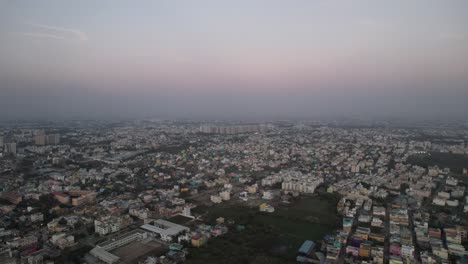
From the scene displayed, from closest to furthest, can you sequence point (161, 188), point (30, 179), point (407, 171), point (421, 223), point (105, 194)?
point (421, 223) → point (105, 194) → point (161, 188) → point (30, 179) → point (407, 171)

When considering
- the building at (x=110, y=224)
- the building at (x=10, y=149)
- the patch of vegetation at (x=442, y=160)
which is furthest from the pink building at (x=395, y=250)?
the building at (x=10, y=149)

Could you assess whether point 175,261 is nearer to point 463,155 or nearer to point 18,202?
point 18,202

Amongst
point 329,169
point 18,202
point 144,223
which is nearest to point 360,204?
point 329,169

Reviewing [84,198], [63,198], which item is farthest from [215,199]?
[63,198]

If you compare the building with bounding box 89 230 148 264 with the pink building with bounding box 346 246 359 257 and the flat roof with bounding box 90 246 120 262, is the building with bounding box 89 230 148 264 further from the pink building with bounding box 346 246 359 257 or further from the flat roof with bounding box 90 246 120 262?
the pink building with bounding box 346 246 359 257

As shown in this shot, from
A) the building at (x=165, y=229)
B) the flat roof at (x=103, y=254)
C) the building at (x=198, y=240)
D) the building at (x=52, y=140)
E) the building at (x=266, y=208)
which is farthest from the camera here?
the building at (x=52, y=140)

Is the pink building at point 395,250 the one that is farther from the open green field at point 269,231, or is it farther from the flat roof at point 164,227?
the flat roof at point 164,227

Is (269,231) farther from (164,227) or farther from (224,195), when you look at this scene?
(224,195)
